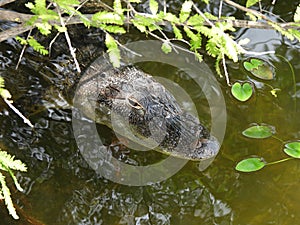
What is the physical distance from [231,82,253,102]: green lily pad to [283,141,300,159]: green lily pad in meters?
0.56

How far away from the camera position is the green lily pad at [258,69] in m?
4.29

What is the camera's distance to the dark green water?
356 cm

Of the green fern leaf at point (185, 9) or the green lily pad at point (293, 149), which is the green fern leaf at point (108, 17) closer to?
the green fern leaf at point (185, 9)

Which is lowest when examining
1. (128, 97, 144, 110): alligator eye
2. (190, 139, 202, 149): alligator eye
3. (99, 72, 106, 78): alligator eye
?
(190, 139, 202, 149): alligator eye

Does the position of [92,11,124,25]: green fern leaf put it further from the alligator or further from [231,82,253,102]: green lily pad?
[231,82,253,102]: green lily pad

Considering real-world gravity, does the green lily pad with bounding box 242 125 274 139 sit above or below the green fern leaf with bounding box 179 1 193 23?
below

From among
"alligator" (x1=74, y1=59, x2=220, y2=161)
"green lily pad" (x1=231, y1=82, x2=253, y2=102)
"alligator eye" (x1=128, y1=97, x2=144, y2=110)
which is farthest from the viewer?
"green lily pad" (x1=231, y1=82, x2=253, y2=102)

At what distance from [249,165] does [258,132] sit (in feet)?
1.18

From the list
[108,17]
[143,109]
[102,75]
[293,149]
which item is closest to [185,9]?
[108,17]

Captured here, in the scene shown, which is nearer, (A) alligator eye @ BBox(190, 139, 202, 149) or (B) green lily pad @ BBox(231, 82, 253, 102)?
(A) alligator eye @ BBox(190, 139, 202, 149)

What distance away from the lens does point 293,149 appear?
3.81 meters

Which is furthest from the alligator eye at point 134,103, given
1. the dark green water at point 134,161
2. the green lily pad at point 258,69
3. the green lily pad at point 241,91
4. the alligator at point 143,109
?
the green lily pad at point 258,69

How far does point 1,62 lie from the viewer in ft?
13.7

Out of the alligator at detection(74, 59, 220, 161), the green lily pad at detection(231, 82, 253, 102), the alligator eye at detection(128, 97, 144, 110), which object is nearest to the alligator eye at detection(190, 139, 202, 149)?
the alligator at detection(74, 59, 220, 161)
